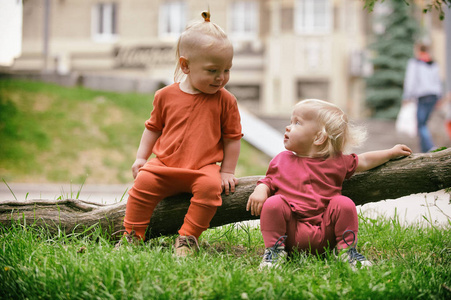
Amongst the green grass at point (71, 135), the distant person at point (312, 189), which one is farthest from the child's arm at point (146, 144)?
the green grass at point (71, 135)

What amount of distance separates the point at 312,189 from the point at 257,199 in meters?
0.34

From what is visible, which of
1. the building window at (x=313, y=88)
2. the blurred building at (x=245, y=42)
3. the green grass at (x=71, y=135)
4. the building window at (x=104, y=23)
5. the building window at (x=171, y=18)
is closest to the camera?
the green grass at (x=71, y=135)

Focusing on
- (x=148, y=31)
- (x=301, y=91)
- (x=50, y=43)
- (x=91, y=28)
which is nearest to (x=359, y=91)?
(x=301, y=91)

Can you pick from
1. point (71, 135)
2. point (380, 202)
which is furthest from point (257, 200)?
point (71, 135)

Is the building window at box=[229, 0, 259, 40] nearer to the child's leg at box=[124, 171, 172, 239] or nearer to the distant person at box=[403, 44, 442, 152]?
the distant person at box=[403, 44, 442, 152]

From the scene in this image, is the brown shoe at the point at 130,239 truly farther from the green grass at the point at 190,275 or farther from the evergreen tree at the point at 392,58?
the evergreen tree at the point at 392,58

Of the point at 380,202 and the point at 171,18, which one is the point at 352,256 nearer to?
the point at 380,202

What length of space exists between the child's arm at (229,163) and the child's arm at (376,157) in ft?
2.62

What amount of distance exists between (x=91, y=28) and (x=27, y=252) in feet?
73.4

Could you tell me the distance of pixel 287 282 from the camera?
7.80ft

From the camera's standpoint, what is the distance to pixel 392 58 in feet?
68.6

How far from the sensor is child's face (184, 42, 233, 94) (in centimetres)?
300

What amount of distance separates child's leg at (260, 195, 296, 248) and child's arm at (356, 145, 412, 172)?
60cm

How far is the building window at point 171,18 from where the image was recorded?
2298cm
